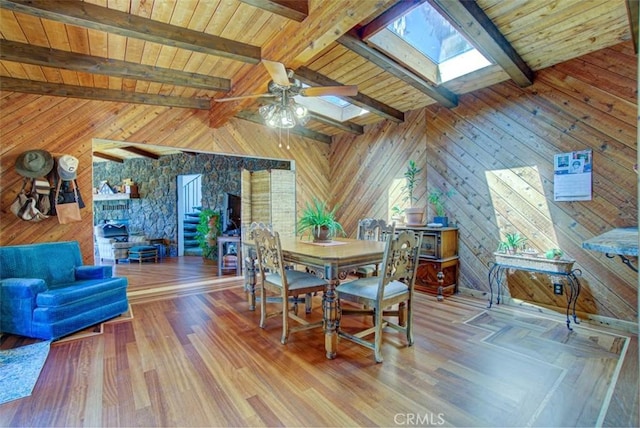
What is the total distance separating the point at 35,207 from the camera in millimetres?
3348

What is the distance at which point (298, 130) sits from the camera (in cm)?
576

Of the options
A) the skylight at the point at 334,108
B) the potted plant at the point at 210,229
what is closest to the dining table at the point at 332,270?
the skylight at the point at 334,108

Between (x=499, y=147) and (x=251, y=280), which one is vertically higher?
(x=499, y=147)

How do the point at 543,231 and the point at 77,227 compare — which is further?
the point at 77,227

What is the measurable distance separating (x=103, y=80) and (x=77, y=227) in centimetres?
186

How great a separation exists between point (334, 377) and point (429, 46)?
3.79 metres

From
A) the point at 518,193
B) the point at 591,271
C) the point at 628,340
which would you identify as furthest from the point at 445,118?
the point at 628,340

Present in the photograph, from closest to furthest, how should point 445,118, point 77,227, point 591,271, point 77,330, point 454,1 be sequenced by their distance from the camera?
point 454,1 < point 77,330 < point 591,271 < point 77,227 < point 445,118

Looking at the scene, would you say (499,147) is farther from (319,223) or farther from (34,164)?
(34,164)

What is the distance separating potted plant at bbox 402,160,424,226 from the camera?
169 inches

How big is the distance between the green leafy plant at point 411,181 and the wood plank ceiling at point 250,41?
1.08 m

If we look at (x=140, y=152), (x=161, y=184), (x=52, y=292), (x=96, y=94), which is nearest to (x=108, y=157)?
(x=140, y=152)

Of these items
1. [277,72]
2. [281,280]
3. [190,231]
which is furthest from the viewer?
[190,231]

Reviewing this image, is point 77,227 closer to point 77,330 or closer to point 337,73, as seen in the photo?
point 77,330
